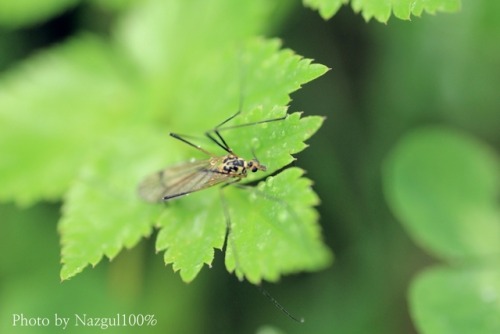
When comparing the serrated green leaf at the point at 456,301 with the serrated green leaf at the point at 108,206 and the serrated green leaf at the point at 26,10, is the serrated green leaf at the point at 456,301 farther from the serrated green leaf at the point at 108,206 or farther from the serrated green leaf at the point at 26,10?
the serrated green leaf at the point at 26,10

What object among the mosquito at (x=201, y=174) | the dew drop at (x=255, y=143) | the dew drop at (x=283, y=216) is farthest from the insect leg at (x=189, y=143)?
the dew drop at (x=283, y=216)

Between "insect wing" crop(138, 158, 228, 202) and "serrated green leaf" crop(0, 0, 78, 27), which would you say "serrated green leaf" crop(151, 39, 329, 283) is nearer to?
"insect wing" crop(138, 158, 228, 202)

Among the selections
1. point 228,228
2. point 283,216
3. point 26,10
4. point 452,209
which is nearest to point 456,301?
point 452,209

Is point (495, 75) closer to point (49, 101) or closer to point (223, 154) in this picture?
point (223, 154)

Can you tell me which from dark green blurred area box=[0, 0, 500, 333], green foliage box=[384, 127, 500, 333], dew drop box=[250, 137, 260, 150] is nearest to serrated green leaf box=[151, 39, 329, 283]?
dew drop box=[250, 137, 260, 150]

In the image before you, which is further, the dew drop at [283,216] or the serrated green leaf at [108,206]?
the serrated green leaf at [108,206]

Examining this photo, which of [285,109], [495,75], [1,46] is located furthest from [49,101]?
[495,75]
